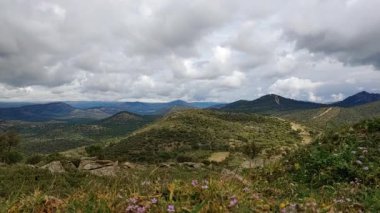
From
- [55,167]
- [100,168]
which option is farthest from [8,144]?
[100,168]

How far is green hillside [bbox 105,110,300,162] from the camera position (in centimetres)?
12049

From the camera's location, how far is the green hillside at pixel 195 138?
120494 mm

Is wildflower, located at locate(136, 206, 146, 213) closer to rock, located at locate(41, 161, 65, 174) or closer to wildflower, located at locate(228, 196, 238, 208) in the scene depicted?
wildflower, located at locate(228, 196, 238, 208)

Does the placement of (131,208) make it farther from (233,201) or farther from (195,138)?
(195,138)

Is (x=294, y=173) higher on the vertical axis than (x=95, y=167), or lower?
higher

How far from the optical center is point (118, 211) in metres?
4.66

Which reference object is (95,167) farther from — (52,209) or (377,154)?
(52,209)

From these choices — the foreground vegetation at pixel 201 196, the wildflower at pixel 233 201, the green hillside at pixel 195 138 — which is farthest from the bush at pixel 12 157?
the wildflower at pixel 233 201

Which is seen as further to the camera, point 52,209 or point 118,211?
point 52,209

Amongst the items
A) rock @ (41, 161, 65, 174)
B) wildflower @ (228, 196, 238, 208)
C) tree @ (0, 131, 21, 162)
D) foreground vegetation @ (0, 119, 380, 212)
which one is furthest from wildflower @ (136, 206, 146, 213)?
tree @ (0, 131, 21, 162)

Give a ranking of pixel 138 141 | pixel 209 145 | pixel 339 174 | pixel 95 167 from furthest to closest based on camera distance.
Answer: pixel 138 141 < pixel 209 145 < pixel 95 167 < pixel 339 174

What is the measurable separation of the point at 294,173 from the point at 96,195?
718 cm

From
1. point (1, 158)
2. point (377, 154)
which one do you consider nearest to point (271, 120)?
point (1, 158)

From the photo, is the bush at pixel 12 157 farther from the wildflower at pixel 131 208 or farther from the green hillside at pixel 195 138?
the wildflower at pixel 131 208
